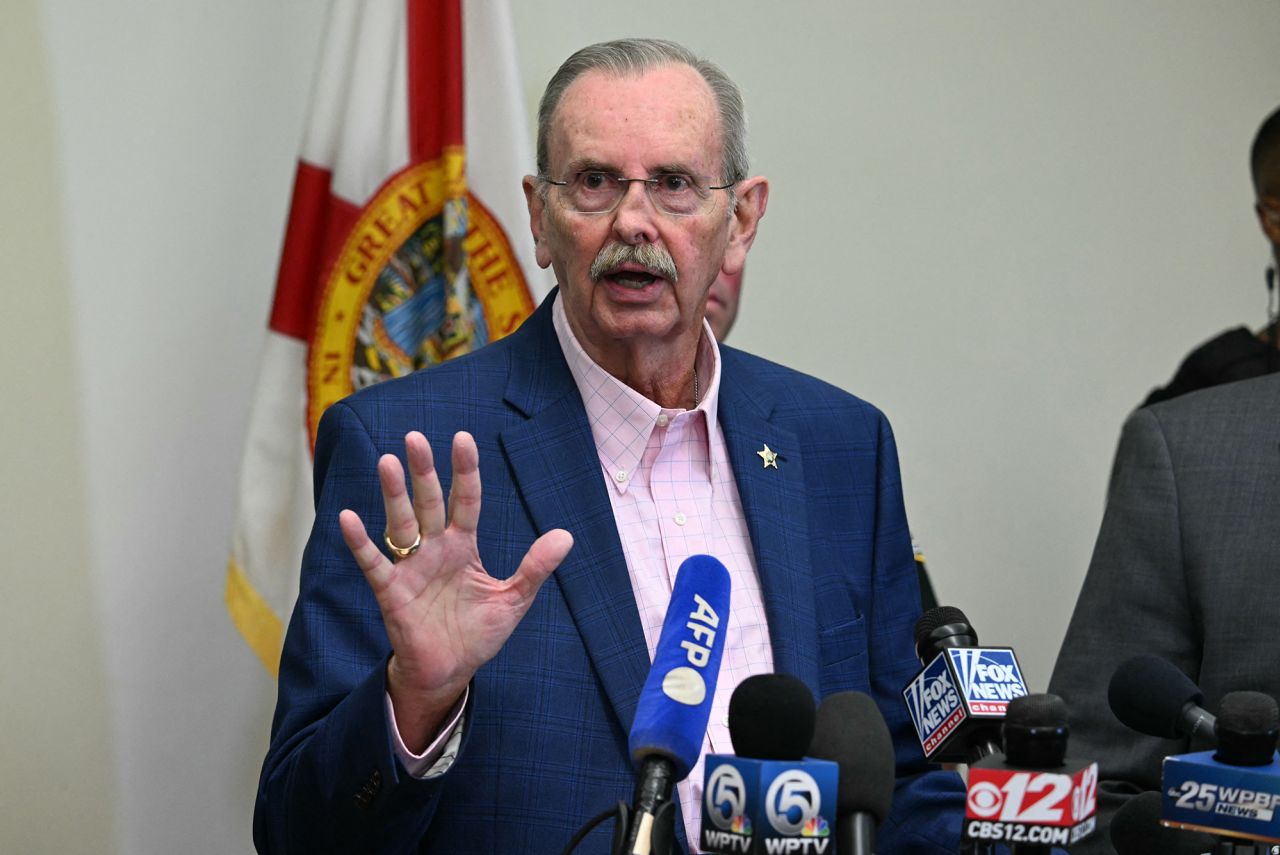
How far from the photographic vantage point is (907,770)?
79.4 inches

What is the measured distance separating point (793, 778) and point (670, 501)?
939 millimetres

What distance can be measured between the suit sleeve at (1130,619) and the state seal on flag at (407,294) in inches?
50.7

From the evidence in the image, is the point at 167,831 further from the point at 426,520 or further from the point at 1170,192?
the point at 1170,192

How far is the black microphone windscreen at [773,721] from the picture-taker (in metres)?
1.16

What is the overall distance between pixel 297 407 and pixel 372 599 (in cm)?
136

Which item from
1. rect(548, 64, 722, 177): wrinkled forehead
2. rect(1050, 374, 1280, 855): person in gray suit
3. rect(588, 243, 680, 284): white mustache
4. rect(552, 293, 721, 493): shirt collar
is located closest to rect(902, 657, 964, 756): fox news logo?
rect(552, 293, 721, 493): shirt collar

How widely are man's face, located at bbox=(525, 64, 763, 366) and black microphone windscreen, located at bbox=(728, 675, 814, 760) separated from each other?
0.94 meters

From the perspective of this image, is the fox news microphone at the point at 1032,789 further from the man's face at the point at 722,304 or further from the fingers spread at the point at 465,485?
the man's face at the point at 722,304

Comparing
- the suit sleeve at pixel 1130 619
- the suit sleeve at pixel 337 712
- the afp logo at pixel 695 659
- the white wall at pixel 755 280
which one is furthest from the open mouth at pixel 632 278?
the white wall at pixel 755 280

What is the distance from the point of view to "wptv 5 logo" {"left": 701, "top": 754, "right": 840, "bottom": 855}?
1.12 metres

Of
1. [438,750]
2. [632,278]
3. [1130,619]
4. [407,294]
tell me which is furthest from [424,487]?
[407,294]

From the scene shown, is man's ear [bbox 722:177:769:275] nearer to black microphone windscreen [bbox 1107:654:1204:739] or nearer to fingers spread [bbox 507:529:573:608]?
fingers spread [bbox 507:529:573:608]

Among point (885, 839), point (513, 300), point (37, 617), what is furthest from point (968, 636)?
point (37, 617)

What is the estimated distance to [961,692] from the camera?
4.72 feet
